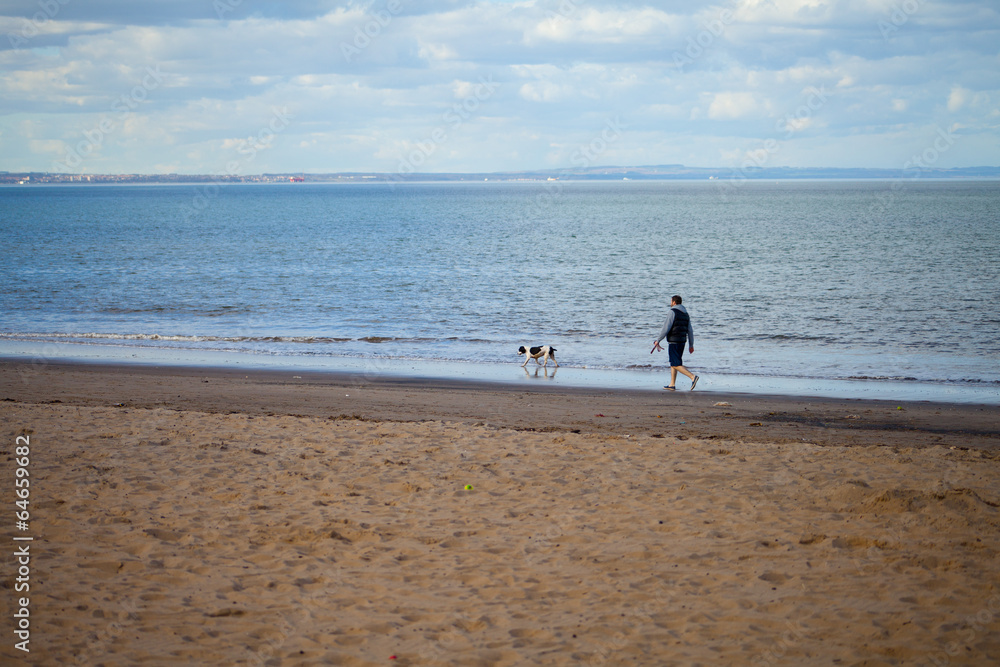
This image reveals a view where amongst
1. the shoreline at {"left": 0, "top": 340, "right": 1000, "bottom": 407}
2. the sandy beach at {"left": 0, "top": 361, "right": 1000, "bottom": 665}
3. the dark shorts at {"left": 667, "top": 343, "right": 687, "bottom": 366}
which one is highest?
the dark shorts at {"left": 667, "top": 343, "right": 687, "bottom": 366}

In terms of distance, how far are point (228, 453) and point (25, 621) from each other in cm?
410

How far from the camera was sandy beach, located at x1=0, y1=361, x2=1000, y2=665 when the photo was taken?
505 cm

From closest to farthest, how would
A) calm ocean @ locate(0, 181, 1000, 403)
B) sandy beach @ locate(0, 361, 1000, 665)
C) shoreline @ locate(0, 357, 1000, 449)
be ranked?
1. sandy beach @ locate(0, 361, 1000, 665)
2. shoreline @ locate(0, 357, 1000, 449)
3. calm ocean @ locate(0, 181, 1000, 403)

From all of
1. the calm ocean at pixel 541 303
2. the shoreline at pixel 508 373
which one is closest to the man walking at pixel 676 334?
the shoreline at pixel 508 373

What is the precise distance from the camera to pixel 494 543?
672cm

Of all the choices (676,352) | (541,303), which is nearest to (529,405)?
(676,352)

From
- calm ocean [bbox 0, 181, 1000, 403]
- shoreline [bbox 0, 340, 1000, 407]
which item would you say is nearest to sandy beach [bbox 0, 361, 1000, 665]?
shoreline [bbox 0, 340, 1000, 407]

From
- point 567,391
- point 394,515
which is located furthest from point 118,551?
point 567,391

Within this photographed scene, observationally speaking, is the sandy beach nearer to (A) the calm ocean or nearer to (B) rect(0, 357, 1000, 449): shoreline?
(B) rect(0, 357, 1000, 449): shoreline

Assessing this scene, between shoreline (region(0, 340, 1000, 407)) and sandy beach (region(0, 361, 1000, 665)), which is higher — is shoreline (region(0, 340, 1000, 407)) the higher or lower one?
the higher one

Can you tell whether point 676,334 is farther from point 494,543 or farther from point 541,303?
point 541,303

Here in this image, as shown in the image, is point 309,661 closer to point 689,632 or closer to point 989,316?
point 689,632

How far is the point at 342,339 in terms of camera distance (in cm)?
2322

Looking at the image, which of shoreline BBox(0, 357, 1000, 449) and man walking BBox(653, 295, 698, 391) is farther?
man walking BBox(653, 295, 698, 391)
